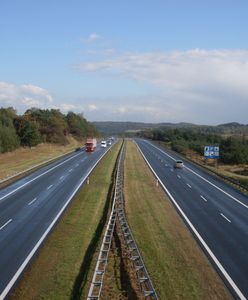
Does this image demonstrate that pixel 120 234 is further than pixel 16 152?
No

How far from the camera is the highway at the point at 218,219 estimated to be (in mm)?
20922

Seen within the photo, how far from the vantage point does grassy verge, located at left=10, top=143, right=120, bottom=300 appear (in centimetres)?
1794

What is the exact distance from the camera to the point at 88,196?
132 ft

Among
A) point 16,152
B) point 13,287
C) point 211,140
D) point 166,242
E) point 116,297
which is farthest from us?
point 211,140

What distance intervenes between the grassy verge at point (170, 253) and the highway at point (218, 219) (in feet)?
1.81

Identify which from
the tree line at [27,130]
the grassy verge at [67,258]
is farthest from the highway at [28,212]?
the tree line at [27,130]

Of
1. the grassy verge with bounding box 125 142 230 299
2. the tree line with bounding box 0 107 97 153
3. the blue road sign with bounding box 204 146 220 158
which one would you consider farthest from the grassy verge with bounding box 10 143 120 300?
the tree line with bounding box 0 107 97 153

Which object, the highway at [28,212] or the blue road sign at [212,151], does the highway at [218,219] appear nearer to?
the highway at [28,212]

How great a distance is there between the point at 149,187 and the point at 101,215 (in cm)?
1466

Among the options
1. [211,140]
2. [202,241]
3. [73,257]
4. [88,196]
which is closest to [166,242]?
[202,241]

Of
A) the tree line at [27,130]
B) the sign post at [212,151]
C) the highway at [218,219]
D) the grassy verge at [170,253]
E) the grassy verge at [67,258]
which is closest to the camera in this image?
the grassy verge at [67,258]

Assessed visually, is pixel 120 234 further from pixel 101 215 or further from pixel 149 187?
pixel 149 187

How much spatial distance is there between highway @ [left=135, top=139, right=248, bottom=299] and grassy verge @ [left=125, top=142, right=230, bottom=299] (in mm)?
551

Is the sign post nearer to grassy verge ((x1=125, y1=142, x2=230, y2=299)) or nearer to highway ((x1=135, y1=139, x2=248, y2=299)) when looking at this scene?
highway ((x1=135, y1=139, x2=248, y2=299))
